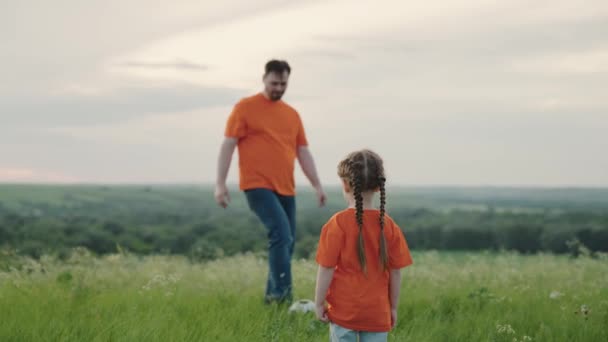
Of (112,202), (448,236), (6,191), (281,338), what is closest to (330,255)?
(281,338)

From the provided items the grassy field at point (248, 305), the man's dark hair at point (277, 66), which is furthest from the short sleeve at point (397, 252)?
the man's dark hair at point (277, 66)

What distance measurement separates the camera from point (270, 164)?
7.03 meters

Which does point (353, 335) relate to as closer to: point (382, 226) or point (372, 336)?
point (372, 336)

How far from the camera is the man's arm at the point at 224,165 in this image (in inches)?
278

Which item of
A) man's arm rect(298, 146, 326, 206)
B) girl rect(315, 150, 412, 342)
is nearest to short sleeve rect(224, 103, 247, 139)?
man's arm rect(298, 146, 326, 206)

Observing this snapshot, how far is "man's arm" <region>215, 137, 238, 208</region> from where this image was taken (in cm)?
705

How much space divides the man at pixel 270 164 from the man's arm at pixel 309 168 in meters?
0.44

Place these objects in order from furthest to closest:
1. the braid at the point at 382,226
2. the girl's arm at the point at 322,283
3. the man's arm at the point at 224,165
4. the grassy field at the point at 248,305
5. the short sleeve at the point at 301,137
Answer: the short sleeve at the point at 301,137 < the man's arm at the point at 224,165 < the grassy field at the point at 248,305 < the girl's arm at the point at 322,283 < the braid at the point at 382,226

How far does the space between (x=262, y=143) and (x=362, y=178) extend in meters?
3.24

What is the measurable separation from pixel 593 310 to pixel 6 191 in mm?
75672

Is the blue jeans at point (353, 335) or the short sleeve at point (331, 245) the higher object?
the short sleeve at point (331, 245)

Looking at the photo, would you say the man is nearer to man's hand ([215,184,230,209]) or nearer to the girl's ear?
man's hand ([215,184,230,209])

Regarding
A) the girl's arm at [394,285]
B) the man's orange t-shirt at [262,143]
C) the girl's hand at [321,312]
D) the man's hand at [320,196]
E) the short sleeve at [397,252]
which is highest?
the man's orange t-shirt at [262,143]

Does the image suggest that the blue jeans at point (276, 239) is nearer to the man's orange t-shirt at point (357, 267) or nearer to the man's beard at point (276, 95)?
the man's beard at point (276, 95)
